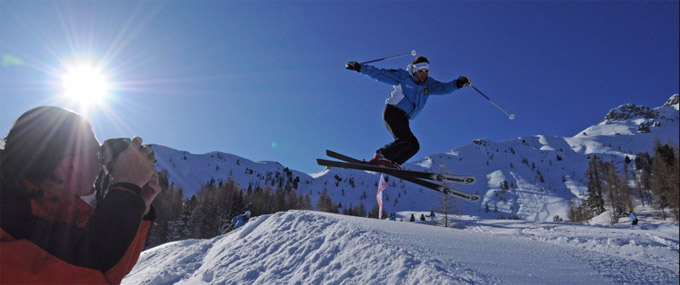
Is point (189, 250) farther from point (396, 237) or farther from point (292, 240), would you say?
point (396, 237)

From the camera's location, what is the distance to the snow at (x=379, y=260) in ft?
21.0

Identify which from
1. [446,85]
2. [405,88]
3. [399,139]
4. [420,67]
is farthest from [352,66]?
[446,85]

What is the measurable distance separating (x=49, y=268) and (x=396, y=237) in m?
7.89

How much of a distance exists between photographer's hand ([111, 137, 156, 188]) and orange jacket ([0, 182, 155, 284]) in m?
0.10

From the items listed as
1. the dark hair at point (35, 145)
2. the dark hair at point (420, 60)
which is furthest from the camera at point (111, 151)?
the dark hair at point (420, 60)

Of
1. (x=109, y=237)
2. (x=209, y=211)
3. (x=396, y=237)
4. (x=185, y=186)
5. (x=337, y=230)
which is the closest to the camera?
(x=109, y=237)

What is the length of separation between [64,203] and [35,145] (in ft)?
0.89

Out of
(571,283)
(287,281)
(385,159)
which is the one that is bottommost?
(287,281)

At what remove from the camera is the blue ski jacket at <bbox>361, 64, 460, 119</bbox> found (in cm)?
600

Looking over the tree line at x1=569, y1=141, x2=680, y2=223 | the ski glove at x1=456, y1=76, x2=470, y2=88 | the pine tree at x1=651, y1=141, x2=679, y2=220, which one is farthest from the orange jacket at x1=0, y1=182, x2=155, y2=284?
the pine tree at x1=651, y1=141, x2=679, y2=220

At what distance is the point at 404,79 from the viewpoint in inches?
237

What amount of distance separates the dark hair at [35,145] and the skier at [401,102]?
498 centimetres

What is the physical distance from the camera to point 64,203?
1348mm

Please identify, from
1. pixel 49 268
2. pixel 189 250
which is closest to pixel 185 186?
pixel 189 250
